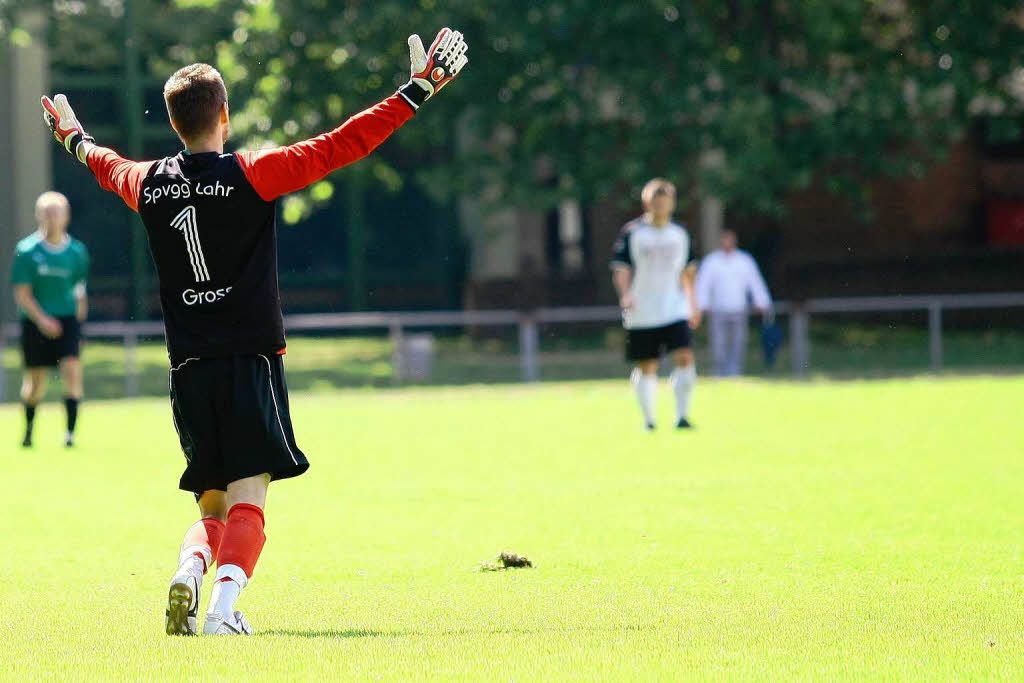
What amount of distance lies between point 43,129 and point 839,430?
84.0 ft

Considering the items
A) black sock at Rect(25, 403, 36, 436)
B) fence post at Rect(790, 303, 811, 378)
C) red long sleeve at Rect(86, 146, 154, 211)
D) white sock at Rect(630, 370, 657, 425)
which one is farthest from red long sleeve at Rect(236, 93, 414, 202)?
fence post at Rect(790, 303, 811, 378)

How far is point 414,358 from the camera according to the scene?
23766 mm

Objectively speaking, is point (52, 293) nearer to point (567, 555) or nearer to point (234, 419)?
point (567, 555)

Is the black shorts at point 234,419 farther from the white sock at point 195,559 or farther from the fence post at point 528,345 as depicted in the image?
the fence post at point 528,345

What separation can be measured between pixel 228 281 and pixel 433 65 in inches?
40.4

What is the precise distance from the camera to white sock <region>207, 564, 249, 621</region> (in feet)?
18.0

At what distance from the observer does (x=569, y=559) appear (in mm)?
7441

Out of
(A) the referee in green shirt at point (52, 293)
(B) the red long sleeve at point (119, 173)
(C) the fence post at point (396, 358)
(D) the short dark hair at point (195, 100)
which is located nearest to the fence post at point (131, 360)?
(C) the fence post at point (396, 358)

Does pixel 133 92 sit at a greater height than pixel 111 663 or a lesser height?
greater

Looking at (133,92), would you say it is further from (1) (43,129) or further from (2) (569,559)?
(2) (569,559)

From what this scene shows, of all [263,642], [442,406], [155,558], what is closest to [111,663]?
[263,642]

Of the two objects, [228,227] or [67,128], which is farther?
[67,128]

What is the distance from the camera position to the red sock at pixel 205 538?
5.61 meters

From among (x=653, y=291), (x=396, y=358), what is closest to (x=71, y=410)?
(x=653, y=291)
